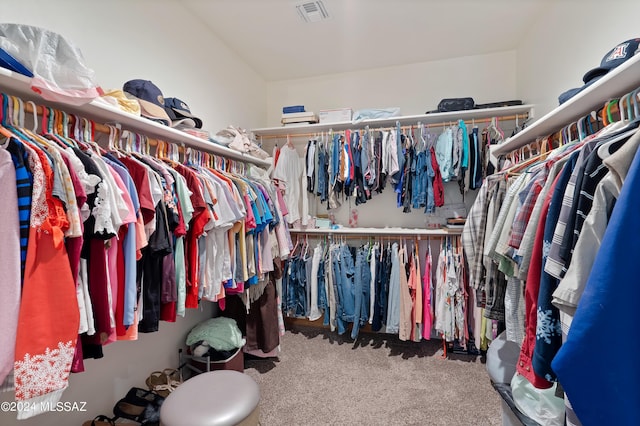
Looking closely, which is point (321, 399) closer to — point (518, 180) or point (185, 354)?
point (185, 354)

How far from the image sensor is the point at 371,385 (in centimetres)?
A: 209

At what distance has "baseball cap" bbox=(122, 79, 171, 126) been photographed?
153cm

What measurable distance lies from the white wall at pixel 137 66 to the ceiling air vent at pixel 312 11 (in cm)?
85

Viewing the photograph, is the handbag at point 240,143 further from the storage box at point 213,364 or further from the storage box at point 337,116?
the storage box at point 213,364

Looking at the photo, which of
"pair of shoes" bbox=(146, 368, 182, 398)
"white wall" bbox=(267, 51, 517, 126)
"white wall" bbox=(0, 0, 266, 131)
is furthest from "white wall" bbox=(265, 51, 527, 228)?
"pair of shoes" bbox=(146, 368, 182, 398)

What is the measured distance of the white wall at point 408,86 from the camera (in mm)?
2791

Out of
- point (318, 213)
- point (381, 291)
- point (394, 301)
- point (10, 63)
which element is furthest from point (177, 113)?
point (394, 301)

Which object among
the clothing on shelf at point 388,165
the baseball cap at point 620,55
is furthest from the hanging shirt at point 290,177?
the baseball cap at point 620,55

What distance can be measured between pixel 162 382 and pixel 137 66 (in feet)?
6.75

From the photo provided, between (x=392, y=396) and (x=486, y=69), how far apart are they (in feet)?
9.97

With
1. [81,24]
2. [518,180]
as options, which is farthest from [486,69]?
[81,24]

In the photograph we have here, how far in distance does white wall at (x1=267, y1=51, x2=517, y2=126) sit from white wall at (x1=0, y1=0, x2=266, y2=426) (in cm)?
89

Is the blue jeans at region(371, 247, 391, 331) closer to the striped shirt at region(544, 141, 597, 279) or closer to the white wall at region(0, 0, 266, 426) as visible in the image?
the white wall at region(0, 0, 266, 426)

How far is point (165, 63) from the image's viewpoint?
2.01m
